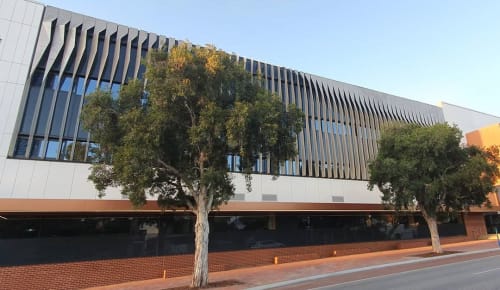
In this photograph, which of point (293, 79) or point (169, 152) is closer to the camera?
point (169, 152)

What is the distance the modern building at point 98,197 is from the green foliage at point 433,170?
4.29 meters

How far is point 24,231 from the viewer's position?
17000mm

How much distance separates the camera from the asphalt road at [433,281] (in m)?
11.2

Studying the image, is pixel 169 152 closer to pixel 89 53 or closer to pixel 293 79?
pixel 89 53

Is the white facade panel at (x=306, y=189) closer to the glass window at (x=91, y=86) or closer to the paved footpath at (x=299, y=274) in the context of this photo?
the paved footpath at (x=299, y=274)

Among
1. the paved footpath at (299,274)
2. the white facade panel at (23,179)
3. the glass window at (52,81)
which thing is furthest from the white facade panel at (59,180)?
the paved footpath at (299,274)

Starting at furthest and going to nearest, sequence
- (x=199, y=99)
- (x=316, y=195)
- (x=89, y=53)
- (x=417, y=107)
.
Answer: (x=417, y=107) < (x=316, y=195) < (x=89, y=53) < (x=199, y=99)

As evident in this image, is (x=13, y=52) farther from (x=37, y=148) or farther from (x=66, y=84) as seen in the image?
(x=37, y=148)

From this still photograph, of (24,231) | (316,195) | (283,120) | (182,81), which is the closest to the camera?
(182,81)

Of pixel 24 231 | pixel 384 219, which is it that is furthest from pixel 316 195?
pixel 24 231

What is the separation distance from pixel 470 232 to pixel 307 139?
75.2 feet

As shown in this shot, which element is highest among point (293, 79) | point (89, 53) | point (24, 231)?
point (293, 79)

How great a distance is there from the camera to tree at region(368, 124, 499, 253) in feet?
71.5

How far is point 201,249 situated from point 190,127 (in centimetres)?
519
